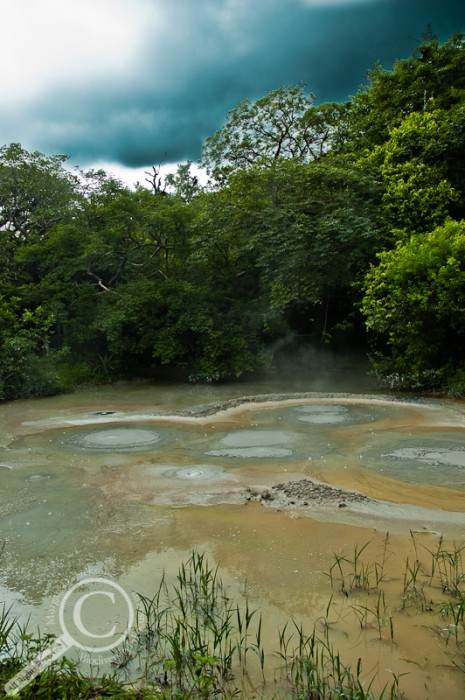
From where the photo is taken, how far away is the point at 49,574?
14.1ft

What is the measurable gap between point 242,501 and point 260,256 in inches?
424

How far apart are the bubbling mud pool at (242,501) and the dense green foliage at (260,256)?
11.4ft

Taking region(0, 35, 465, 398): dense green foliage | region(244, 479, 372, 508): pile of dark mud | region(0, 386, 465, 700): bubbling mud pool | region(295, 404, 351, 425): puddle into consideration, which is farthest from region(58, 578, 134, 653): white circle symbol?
region(0, 35, 465, 398): dense green foliage

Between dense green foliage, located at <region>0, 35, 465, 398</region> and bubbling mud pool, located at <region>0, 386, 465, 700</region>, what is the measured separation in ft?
11.4

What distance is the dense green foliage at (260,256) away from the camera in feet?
44.5

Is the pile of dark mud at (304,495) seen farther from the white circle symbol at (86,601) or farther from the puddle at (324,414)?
the puddle at (324,414)

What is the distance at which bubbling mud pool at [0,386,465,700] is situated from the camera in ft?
13.1

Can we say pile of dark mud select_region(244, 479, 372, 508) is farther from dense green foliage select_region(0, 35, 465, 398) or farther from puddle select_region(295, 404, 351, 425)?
dense green foliage select_region(0, 35, 465, 398)

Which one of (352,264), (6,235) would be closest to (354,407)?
(352,264)

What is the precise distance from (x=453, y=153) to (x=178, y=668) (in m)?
15.0

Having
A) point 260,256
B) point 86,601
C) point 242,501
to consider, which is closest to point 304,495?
point 242,501

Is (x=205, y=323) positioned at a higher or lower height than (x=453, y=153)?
lower

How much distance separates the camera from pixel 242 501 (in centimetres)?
586

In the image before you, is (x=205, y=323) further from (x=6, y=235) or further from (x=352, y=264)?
(x=6, y=235)
